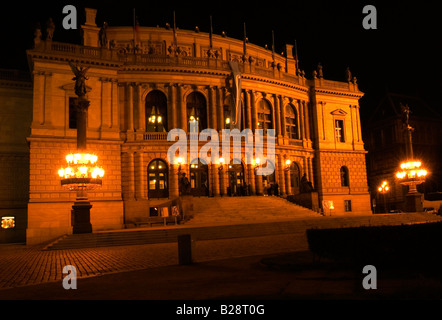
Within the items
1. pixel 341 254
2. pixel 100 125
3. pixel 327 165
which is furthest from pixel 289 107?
pixel 341 254

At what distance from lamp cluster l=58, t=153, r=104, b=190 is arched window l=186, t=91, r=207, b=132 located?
635 inches

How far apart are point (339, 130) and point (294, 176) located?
8.89m

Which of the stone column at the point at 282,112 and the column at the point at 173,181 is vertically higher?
the stone column at the point at 282,112

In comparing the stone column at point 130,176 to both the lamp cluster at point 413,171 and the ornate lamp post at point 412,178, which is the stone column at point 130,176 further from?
the lamp cluster at point 413,171

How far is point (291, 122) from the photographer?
4841cm

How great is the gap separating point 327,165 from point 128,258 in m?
35.0

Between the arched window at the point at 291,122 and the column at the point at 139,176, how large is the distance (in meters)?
17.5

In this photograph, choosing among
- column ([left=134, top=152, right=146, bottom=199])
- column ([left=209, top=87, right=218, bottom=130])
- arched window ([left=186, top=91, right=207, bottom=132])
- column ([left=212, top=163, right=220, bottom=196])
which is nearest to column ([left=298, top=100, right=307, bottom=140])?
column ([left=209, top=87, right=218, bottom=130])

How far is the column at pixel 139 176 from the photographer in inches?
1522

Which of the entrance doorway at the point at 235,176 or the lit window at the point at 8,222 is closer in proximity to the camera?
the lit window at the point at 8,222

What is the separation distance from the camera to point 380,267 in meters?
11.3

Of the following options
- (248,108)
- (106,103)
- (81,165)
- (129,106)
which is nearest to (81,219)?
(81,165)

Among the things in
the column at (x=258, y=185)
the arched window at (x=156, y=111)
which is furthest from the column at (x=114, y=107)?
the column at (x=258, y=185)

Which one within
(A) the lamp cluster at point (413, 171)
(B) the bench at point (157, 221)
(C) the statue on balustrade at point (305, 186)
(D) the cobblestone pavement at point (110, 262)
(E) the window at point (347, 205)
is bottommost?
(D) the cobblestone pavement at point (110, 262)
